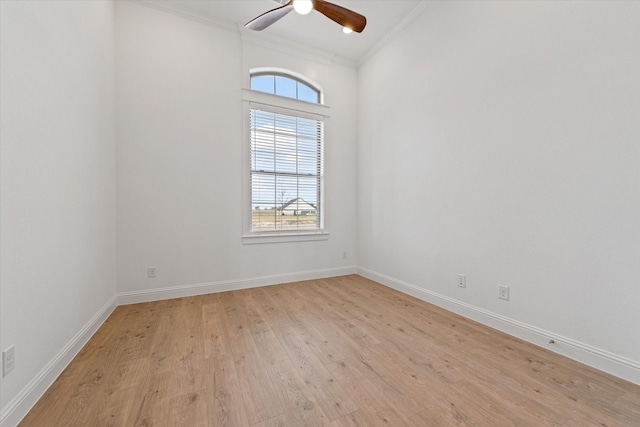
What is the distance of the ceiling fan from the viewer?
205cm

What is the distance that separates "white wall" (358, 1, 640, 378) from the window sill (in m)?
1.20

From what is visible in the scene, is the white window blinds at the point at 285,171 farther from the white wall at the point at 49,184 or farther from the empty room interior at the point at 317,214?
the white wall at the point at 49,184

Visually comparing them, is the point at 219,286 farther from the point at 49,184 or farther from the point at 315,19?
the point at 315,19

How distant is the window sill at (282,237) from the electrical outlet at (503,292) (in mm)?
2325

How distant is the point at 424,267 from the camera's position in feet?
10.1

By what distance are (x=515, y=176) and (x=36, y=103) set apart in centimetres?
337

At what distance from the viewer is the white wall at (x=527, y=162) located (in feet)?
5.52

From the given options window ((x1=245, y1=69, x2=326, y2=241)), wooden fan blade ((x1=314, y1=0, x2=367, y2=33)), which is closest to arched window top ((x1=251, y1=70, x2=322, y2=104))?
window ((x1=245, y1=69, x2=326, y2=241))

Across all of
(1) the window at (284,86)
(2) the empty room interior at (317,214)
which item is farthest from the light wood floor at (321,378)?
(1) the window at (284,86)

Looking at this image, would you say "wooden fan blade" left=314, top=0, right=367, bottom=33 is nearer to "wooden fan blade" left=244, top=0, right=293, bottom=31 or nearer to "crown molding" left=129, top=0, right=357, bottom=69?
"wooden fan blade" left=244, top=0, right=293, bottom=31

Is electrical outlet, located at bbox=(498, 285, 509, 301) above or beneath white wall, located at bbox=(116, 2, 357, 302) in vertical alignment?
beneath

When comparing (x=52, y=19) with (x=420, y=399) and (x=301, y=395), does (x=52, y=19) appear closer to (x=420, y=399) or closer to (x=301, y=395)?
(x=301, y=395)

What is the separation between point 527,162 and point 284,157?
282 centimetres

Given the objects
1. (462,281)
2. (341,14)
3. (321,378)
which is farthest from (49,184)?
(462,281)
